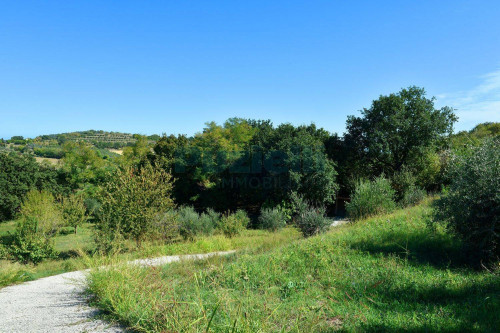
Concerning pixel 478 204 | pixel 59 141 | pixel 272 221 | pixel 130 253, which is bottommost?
pixel 272 221

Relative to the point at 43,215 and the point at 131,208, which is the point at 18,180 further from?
the point at 131,208

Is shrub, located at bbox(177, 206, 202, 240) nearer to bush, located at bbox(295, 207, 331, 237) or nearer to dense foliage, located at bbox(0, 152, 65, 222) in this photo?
bush, located at bbox(295, 207, 331, 237)

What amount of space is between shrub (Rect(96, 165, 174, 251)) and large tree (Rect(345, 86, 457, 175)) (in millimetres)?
18289

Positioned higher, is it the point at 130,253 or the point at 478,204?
the point at 478,204

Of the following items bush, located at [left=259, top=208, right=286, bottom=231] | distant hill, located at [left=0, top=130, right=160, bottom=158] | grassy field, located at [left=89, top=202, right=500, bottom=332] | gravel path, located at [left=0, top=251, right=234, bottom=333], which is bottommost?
bush, located at [left=259, top=208, right=286, bottom=231]

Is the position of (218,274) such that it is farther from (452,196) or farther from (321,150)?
(321,150)

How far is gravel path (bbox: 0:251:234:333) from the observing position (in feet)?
13.8

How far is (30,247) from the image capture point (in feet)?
43.1

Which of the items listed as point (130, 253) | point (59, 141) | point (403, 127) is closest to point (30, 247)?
point (130, 253)

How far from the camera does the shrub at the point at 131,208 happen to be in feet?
40.7

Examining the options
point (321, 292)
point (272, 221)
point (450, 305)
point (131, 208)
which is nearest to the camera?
point (450, 305)

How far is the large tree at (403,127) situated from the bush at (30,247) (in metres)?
22.9

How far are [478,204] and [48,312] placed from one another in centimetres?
867

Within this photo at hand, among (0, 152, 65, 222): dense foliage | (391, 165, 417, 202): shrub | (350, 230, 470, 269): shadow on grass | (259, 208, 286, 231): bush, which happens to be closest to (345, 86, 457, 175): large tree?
(391, 165, 417, 202): shrub
